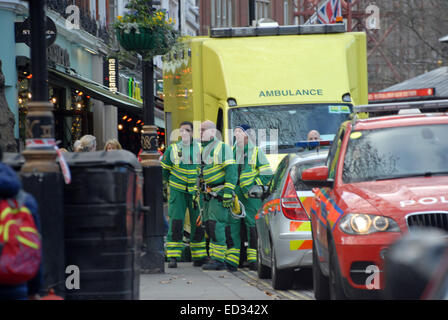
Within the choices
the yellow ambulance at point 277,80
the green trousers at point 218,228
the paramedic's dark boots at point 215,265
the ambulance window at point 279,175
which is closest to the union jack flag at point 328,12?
the yellow ambulance at point 277,80

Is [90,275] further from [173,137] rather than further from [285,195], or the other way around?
[173,137]

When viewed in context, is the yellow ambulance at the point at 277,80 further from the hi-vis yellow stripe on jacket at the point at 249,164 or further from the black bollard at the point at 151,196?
the black bollard at the point at 151,196

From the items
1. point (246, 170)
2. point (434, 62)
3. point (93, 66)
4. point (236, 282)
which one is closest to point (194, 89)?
point (246, 170)

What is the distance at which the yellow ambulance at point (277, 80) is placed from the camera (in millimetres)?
16828

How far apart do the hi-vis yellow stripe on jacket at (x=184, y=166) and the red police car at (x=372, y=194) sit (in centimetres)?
401

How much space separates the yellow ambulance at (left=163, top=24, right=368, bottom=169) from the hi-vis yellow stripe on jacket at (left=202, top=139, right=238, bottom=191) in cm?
201

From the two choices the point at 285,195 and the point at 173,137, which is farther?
the point at 173,137

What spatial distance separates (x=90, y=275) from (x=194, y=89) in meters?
10.7

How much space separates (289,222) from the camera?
11680mm

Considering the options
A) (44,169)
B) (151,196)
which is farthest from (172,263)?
(44,169)

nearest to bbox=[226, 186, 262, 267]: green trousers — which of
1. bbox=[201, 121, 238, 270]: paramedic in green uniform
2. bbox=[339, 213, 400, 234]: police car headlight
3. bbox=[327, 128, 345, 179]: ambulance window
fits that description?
bbox=[201, 121, 238, 270]: paramedic in green uniform

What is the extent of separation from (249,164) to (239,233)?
92 cm

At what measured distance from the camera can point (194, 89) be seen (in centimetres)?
1783

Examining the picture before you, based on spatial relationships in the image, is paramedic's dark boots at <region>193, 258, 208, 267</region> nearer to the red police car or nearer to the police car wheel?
the red police car
